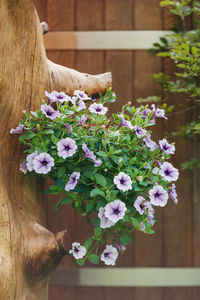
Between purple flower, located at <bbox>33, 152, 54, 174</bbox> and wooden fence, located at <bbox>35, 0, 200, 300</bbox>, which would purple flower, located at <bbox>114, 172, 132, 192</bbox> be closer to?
purple flower, located at <bbox>33, 152, 54, 174</bbox>

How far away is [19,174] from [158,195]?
1.70ft

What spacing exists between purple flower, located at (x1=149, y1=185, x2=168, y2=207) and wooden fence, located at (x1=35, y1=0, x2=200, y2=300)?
904 millimetres

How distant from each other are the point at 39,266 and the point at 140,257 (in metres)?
0.96

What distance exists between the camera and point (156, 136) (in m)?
2.11

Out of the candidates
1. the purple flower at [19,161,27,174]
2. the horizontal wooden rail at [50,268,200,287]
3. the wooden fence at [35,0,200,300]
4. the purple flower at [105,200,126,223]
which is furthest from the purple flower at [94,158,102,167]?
the horizontal wooden rail at [50,268,200,287]

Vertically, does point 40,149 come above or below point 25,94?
below

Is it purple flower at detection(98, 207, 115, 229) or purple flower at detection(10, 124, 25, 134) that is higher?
purple flower at detection(10, 124, 25, 134)

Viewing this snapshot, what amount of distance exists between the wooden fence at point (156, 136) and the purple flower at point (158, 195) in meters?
0.90

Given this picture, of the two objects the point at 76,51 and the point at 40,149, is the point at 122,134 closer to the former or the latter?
the point at 40,149

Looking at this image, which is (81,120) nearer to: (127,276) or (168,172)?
(168,172)

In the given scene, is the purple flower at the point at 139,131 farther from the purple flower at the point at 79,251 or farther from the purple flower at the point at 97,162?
the purple flower at the point at 79,251

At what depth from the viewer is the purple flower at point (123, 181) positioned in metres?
1.17

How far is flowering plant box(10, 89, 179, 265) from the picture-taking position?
3.97 feet

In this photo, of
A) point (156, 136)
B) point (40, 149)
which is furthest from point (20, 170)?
point (156, 136)
